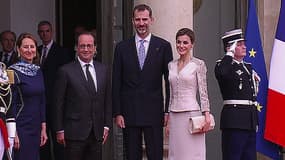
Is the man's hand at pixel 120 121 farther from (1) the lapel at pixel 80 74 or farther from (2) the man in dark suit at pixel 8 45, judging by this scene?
(2) the man in dark suit at pixel 8 45

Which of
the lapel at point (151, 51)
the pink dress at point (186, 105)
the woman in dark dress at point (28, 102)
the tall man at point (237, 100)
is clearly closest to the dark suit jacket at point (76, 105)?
the woman in dark dress at point (28, 102)

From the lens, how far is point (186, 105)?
858 cm

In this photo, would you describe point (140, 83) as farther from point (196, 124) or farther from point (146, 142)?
point (196, 124)

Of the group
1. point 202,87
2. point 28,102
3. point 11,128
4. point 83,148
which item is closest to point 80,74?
point 28,102

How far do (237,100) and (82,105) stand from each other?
169 cm

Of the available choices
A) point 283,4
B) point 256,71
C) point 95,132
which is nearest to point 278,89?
point 256,71

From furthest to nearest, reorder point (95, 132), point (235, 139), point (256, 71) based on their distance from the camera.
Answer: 1. point (256, 71)
2. point (235, 139)
3. point (95, 132)

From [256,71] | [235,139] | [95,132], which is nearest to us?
[95,132]

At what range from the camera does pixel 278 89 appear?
33.1ft

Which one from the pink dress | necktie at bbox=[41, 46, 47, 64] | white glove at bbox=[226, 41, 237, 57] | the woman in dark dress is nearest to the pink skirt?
the pink dress

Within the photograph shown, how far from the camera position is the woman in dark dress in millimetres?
8391

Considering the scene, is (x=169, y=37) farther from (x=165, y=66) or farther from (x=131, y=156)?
(x=131, y=156)

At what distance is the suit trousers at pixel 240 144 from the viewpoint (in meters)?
9.15

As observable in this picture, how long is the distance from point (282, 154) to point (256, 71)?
108cm
